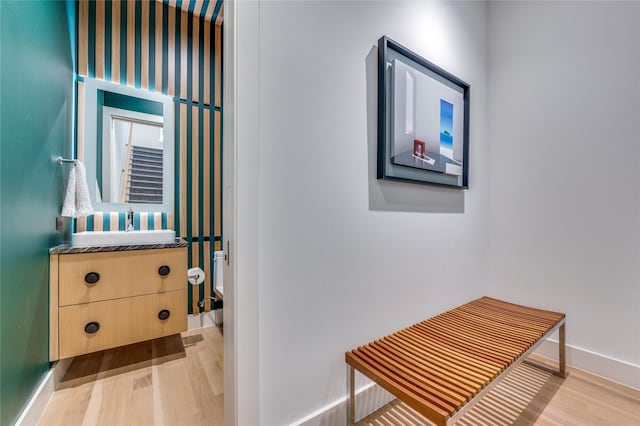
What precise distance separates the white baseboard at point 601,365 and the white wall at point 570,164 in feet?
0.07

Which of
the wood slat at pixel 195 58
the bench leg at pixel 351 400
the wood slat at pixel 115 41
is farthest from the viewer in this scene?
the wood slat at pixel 195 58

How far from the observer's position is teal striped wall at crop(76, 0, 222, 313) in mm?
2139

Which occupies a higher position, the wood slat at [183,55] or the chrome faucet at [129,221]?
the wood slat at [183,55]

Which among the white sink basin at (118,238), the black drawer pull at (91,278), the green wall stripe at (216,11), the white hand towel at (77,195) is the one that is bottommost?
the black drawer pull at (91,278)

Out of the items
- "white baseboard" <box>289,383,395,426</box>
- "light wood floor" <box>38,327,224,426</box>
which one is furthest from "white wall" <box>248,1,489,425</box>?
"light wood floor" <box>38,327,224,426</box>

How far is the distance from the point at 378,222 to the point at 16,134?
173cm

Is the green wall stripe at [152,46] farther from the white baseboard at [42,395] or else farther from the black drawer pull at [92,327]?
the white baseboard at [42,395]

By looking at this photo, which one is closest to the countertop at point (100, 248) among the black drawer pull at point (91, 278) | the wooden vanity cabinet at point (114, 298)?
the wooden vanity cabinet at point (114, 298)

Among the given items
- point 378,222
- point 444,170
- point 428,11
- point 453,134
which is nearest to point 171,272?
point 378,222

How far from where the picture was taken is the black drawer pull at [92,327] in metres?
1.63

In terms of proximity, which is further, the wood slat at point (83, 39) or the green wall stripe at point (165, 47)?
the green wall stripe at point (165, 47)

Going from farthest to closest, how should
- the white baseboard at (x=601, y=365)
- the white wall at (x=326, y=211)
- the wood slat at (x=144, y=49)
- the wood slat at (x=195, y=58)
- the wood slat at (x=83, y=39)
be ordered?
the wood slat at (x=195, y=58)
the wood slat at (x=144, y=49)
the wood slat at (x=83, y=39)
the white baseboard at (x=601, y=365)
the white wall at (x=326, y=211)

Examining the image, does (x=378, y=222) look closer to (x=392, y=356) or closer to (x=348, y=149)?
(x=348, y=149)

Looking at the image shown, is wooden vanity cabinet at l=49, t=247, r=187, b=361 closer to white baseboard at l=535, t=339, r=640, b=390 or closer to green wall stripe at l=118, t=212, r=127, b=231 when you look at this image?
green wall stripe at l=118, t=212, r=127, b=231
